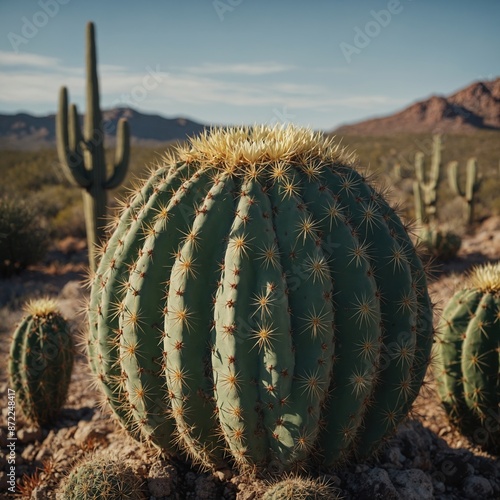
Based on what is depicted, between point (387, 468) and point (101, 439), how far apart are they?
2.09 m

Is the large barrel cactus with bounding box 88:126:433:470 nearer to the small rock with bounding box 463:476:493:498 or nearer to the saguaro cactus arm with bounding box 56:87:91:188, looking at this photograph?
the small rock with bounding box 463:476:493:498

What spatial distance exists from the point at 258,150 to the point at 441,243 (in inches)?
370

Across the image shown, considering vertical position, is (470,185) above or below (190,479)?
above

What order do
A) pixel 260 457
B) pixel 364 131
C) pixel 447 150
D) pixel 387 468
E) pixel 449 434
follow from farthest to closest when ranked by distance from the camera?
pixel 364 131 < pixel 447 150 < pixel 449 434 < pixel 387 468 < pixel 260 457

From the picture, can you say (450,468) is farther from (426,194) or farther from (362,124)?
(362,124)

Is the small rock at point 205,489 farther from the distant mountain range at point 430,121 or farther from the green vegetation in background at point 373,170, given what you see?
the distant mountain range at point 430,121

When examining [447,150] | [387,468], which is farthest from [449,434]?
[447,150]

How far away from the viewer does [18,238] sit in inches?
456

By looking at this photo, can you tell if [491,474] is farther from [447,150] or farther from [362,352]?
[447,150]

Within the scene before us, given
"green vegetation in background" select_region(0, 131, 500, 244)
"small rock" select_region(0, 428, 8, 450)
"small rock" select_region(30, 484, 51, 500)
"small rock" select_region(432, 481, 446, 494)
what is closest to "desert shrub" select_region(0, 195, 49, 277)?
"green vegetation in background" select_region(0, 131, 500, 244)

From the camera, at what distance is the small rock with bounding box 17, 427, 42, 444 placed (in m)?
4.48

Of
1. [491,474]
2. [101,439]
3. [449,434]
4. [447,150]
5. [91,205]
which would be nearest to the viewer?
[491,474]

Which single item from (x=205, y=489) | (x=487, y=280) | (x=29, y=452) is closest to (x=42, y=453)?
(x=29, y=452)

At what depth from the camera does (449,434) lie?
14.5 feet
